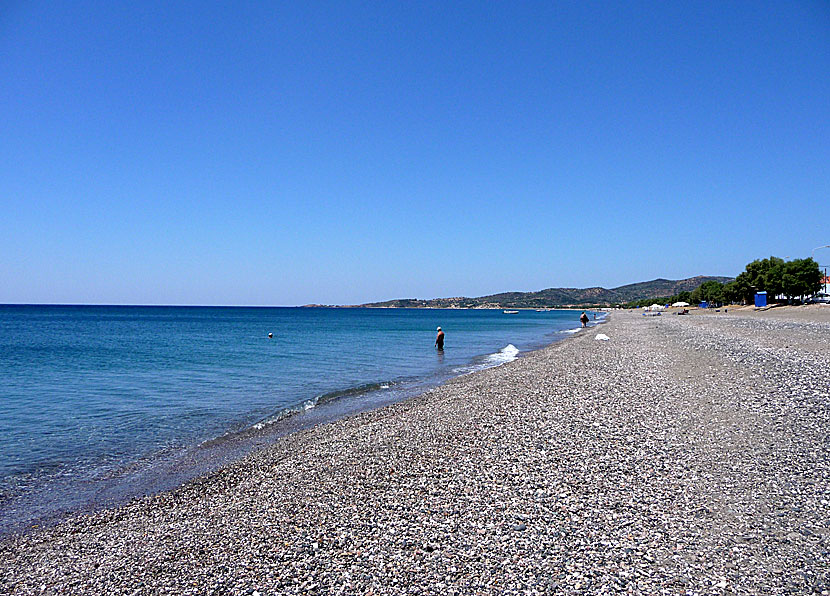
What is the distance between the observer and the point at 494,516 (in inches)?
Result: 265

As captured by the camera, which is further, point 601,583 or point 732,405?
point 732,405

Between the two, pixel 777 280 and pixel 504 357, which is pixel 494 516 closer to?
pixel 504 357

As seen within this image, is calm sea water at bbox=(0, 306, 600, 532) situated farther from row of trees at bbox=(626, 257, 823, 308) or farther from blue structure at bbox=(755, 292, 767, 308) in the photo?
blue structure at bbox=(755, 292, 767, 308)

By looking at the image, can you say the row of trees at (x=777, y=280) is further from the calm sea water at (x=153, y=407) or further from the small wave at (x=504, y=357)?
the calm sea water at (x=153, y=407)

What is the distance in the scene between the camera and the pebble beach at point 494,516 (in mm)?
5379

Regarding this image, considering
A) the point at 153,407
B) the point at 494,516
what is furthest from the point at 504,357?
the point at 494,516

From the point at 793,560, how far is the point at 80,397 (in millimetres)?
22253

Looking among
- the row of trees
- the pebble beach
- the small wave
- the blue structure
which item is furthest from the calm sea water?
the blue structure

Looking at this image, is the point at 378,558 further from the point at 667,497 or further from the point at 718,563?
the point at 667,497

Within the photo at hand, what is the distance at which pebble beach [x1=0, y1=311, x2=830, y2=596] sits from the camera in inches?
212

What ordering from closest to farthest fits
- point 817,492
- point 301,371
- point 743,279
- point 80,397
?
point 817,492 < point 80,397 < point 301,371 < point 743,279

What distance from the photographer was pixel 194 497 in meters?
8.73

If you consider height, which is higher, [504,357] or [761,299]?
[761,299]

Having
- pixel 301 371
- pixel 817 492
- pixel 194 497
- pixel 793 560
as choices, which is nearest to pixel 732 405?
pixel 817 492
